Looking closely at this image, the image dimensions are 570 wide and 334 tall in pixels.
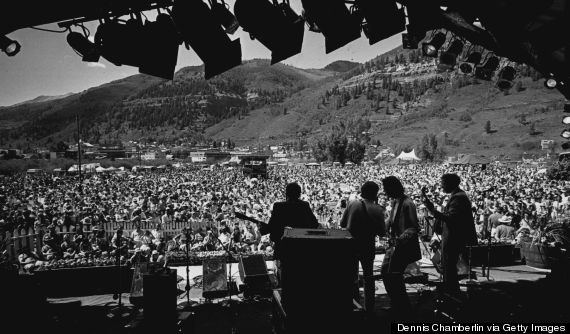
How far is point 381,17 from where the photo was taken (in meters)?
3.61

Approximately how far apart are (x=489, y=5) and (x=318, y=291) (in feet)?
9.50

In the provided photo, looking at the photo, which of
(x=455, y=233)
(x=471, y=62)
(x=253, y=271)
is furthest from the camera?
(x=471, y=62)

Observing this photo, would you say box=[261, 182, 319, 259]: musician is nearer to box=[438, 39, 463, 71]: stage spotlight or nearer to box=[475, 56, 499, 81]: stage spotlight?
box=[438, 39, 463, 71]: stage spotlight

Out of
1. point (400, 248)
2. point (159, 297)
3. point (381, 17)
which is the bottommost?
point (159, 297)

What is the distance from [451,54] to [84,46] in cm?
518

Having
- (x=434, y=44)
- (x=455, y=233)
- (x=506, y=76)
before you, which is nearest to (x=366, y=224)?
(x=455, y=233)

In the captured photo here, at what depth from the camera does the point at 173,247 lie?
8.95 meters

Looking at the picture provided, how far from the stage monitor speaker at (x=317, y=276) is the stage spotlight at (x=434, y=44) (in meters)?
4.50

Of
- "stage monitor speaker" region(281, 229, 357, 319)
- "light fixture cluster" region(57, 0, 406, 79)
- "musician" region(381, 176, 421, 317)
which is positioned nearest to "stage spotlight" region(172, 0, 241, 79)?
"light fixture cluster" region(57, 0, 406, 79)

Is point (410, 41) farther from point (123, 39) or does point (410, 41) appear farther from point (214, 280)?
point (214, 280)

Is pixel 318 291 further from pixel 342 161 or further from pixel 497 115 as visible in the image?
pixel 497 115

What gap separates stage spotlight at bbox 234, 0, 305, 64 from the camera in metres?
3.36

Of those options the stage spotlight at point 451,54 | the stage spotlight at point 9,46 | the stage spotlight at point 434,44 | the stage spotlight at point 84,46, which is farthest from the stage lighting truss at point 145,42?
the stage spotlight at point 451,54

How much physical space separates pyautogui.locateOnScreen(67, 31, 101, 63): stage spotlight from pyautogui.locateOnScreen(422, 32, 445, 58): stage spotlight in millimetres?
4843
